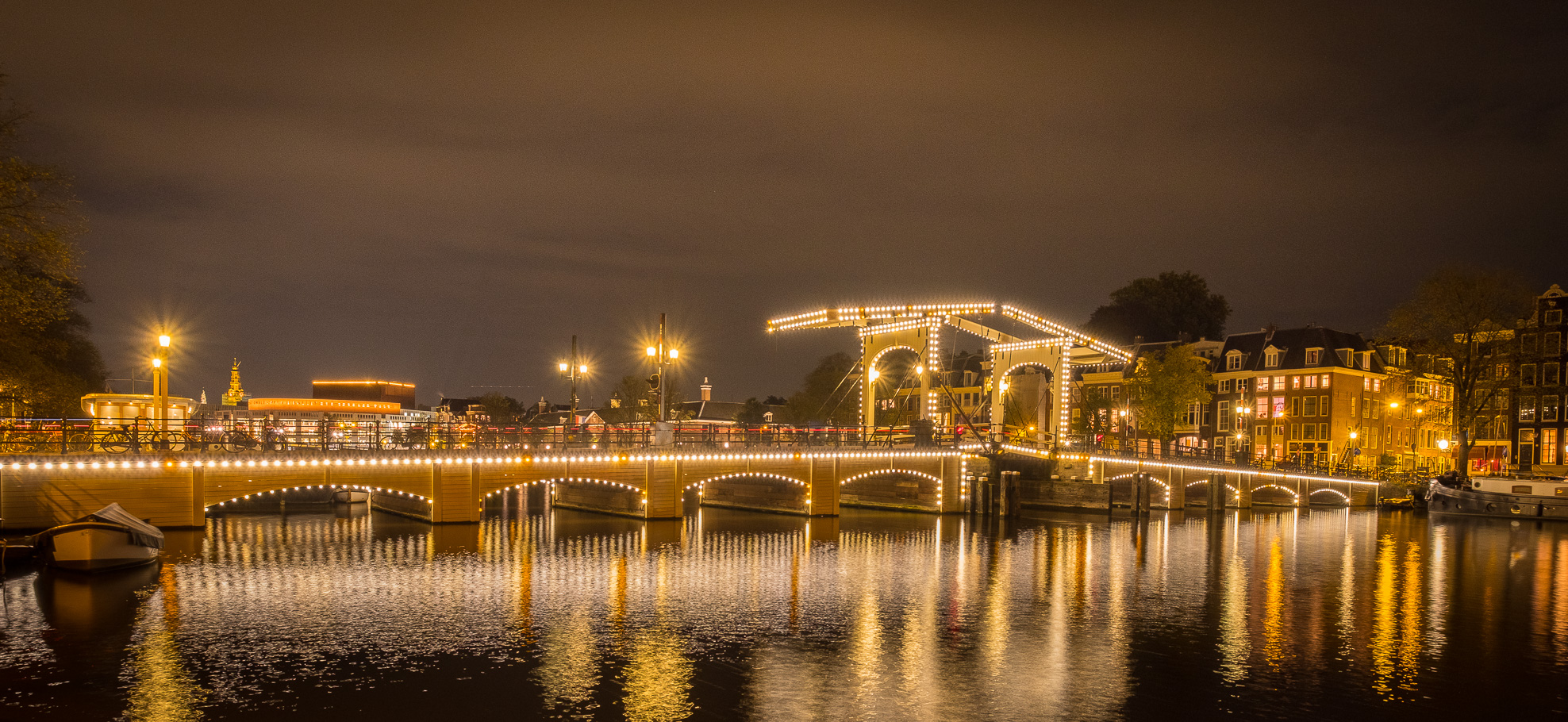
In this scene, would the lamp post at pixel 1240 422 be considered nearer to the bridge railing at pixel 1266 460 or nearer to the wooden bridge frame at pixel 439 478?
the bridge railing at pixel 1266 460

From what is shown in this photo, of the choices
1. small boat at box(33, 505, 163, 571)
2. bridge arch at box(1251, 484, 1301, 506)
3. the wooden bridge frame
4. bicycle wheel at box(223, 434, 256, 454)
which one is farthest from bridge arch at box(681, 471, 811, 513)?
bridge arch at box(1251, 484, 1301, 506)

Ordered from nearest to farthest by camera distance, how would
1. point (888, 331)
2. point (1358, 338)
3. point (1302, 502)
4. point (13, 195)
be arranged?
point (13, 195) < point (888, 331) < point (1302, 502) < point (1358, 338)

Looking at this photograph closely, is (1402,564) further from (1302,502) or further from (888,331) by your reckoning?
(1302,502)

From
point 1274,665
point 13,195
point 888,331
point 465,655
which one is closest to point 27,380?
point 13,195

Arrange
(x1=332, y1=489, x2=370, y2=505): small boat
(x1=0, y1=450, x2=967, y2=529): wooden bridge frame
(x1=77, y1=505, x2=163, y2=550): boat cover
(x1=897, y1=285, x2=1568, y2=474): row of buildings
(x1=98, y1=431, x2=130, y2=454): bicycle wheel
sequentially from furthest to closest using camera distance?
(x1=897, y1=285, x2=1568, y2=474): row of buildings, (x1=332, y1=489, x2=370, y2=505): small boat, (x1=98, y1=431, x2=130, y2=454): bicycle wheel, (x1=0, y1=450, x2=967, y2=529): wooden bridge frame, (x1=77, y1=505, x2=163, y2=550): boat cover

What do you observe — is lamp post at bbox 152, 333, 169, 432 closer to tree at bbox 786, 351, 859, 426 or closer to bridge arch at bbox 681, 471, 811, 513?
bridge arch at bbox 681, 471, 811, 513

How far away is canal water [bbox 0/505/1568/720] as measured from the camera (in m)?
11.9

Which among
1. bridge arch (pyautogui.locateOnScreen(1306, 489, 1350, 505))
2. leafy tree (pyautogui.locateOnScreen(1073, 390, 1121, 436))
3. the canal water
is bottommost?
bridge arch (pyautogui.locateOnScreen(1306, 489, 1350, 505))

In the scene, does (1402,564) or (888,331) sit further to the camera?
(888,331)

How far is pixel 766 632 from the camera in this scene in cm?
1573

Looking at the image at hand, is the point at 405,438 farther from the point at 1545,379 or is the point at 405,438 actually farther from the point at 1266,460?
the point at 1545,379

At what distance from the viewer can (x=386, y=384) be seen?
11594 centimetres

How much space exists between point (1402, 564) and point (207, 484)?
108 ft

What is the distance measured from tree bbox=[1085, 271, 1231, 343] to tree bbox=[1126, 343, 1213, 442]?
19.8m
